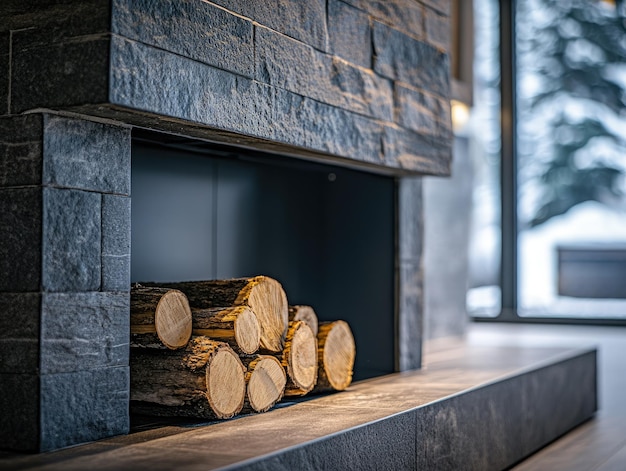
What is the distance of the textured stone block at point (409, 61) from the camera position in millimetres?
2972

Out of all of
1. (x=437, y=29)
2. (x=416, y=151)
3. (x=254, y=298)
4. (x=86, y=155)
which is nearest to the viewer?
(x=86, y=155)

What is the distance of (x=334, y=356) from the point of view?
2881 millimetres

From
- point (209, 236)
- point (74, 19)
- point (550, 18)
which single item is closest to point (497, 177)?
point (550, 18)

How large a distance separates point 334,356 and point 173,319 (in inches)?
27.8

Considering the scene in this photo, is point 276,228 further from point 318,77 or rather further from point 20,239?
point 20,239

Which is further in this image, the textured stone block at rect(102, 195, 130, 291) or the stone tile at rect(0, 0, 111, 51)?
the textured stone block at rect(102, 195, 130, 291)

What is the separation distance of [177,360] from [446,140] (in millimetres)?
1558

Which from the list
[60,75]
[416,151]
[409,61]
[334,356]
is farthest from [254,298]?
[409,61]

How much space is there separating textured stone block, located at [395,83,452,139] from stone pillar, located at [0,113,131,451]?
49.6 inches

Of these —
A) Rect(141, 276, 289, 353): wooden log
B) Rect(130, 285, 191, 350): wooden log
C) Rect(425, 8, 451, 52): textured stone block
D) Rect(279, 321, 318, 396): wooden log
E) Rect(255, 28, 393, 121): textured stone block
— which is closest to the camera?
Rect(130, 285, 191, 350): wooden log

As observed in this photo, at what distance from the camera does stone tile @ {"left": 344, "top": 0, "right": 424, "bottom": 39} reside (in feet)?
9.59

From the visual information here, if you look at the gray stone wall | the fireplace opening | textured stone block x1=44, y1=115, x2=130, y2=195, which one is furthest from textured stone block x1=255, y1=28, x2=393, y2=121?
textured stone block x1=44, y1=115, x2=130, y2=195

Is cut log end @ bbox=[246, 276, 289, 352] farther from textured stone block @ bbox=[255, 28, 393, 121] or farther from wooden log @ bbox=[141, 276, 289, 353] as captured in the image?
textured stone block @ bbox=[255, 28, 393, 121]

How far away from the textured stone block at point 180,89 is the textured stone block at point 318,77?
0.11 metres
